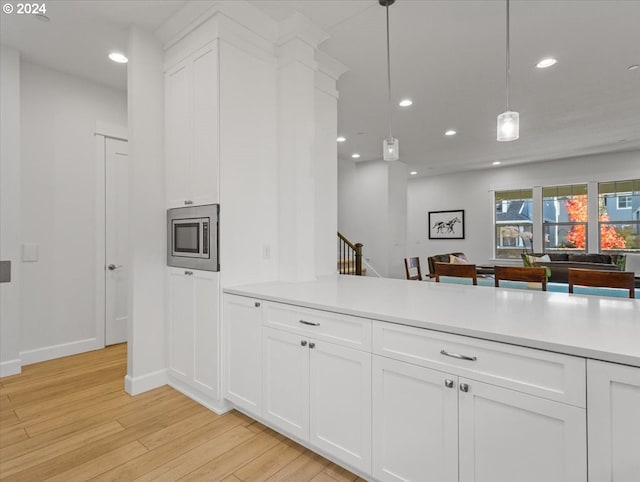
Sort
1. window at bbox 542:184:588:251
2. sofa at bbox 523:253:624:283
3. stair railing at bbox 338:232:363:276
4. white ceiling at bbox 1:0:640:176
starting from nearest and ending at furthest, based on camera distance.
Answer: white ceiling at bbox 1:0:640:176, sofa at bbox 523:253:624:283, stair railing at bbox 338:232:363:276, window at bbox 542:184:588:251

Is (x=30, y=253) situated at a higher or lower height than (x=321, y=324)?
higher

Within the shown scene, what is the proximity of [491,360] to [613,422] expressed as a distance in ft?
1.20

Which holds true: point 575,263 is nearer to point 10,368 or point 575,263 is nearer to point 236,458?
A: point 236,458

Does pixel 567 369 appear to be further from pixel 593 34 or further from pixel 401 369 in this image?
pixel 593 34

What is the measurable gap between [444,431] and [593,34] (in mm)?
3404

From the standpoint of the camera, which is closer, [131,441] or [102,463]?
[102,463]

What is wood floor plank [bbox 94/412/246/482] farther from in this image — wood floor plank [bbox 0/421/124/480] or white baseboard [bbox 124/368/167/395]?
white baseboard [bbox 124/368/167/395]

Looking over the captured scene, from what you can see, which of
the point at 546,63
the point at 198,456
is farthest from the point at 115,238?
the point at 546,63

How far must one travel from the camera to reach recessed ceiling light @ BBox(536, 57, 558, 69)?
3195 mm

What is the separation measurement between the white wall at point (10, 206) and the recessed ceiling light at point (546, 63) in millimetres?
4906

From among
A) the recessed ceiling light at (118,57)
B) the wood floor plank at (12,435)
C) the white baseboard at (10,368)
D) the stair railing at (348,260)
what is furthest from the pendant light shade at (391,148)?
the white baseboard at (10,368)

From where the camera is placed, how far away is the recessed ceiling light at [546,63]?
3.20m

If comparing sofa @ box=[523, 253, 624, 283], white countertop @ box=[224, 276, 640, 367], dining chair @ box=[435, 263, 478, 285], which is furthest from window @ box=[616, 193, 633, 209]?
white countertop @ box=[224, 276, 640, 367]

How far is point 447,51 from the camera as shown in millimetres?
3074
